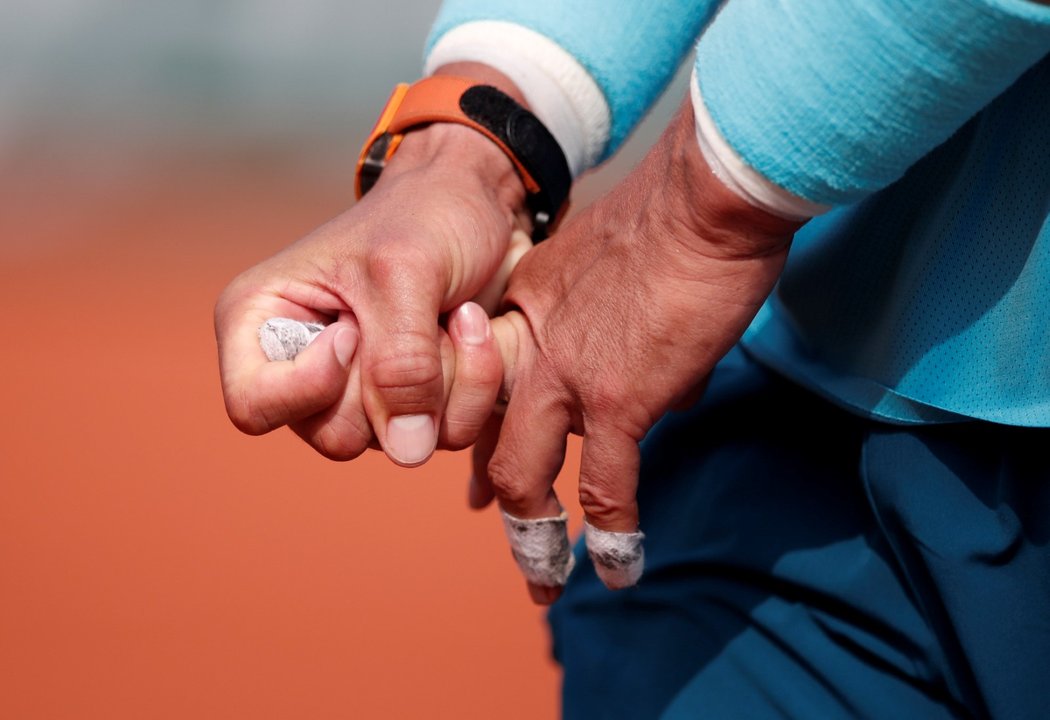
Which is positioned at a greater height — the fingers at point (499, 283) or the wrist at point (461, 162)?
the wrist at point (461, 162)

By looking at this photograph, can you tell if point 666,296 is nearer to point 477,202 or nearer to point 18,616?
point 477,202

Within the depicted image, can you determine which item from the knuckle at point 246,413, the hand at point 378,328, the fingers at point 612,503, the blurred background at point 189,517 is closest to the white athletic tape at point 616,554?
the fingers at point 612,503

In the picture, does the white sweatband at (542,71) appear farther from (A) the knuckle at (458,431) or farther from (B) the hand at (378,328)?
(A) the knuckle at (458,431)

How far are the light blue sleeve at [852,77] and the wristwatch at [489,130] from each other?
0.84ft

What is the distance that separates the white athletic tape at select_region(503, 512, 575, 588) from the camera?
677 millimetres

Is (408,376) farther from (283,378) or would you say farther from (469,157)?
(469,157)

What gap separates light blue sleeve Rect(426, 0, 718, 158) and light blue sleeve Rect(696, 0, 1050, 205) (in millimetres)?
259

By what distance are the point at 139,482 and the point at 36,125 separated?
7.05 ft

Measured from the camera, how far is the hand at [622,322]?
54cm

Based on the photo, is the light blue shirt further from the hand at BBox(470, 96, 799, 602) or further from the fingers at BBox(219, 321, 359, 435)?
the fingers at BBox(219, 321, 359, 435)

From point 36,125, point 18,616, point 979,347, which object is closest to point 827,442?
point 979,347

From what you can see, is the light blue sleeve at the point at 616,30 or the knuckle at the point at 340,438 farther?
the light blue sleeve at the point at 616,30

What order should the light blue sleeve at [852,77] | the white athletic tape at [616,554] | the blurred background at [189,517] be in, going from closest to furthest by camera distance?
the light blue sleeve at [852,77], the white athletic tape at [616,554], the blurred background at [189,517]

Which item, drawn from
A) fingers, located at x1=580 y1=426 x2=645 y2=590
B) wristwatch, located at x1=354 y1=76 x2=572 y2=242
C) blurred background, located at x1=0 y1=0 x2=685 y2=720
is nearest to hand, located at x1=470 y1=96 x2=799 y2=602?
fingers, located at x1=580 y1=426 x2=645 y2=590
